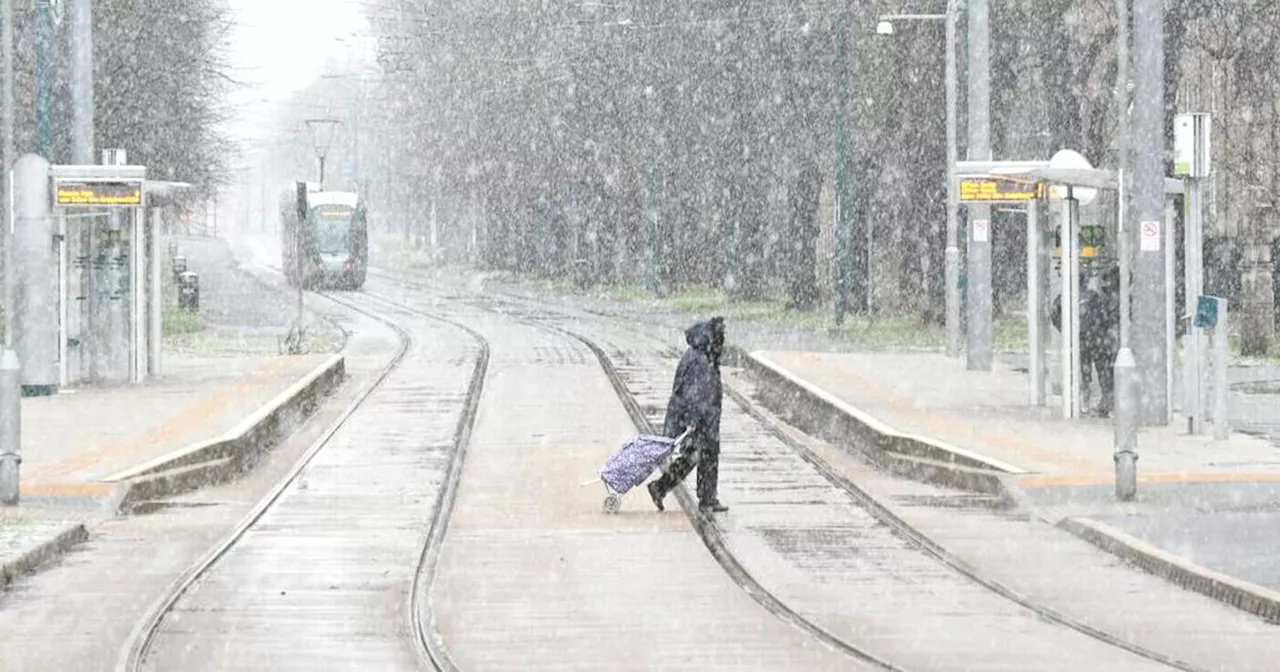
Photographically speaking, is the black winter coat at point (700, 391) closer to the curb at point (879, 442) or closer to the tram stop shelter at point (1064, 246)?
the curb at point (879, 442)

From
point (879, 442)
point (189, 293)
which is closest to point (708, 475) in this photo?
point (879, 442)

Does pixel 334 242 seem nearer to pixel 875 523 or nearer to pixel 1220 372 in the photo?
pixel 1220 372

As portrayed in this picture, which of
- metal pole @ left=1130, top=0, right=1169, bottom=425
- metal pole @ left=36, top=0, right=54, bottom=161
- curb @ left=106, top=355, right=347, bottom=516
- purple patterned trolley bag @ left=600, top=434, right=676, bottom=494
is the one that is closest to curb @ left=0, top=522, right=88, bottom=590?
curb @ left=106, top=355, right=347, bottom=516

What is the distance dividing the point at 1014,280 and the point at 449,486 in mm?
33241

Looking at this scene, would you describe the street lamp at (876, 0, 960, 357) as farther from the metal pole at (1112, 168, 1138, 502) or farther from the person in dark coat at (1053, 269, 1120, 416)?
the metal pole at (1112, 168, 1138, 502)

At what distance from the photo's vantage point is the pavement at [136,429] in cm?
1669

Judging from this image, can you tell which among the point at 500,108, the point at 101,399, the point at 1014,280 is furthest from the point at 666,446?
the point at 500,108

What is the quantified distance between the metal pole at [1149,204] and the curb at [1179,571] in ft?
19.7

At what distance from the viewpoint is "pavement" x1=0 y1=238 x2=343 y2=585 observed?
657 inches

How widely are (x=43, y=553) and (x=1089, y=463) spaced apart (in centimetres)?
881

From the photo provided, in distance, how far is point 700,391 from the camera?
1777 centimetres

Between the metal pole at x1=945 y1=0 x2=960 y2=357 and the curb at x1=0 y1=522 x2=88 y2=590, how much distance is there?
18876 millimetres

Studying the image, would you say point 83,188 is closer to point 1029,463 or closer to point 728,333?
point 1029,463

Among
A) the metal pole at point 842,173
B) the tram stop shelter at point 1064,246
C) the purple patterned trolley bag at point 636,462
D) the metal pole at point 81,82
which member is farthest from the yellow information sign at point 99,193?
the metal pole at point 842,173
